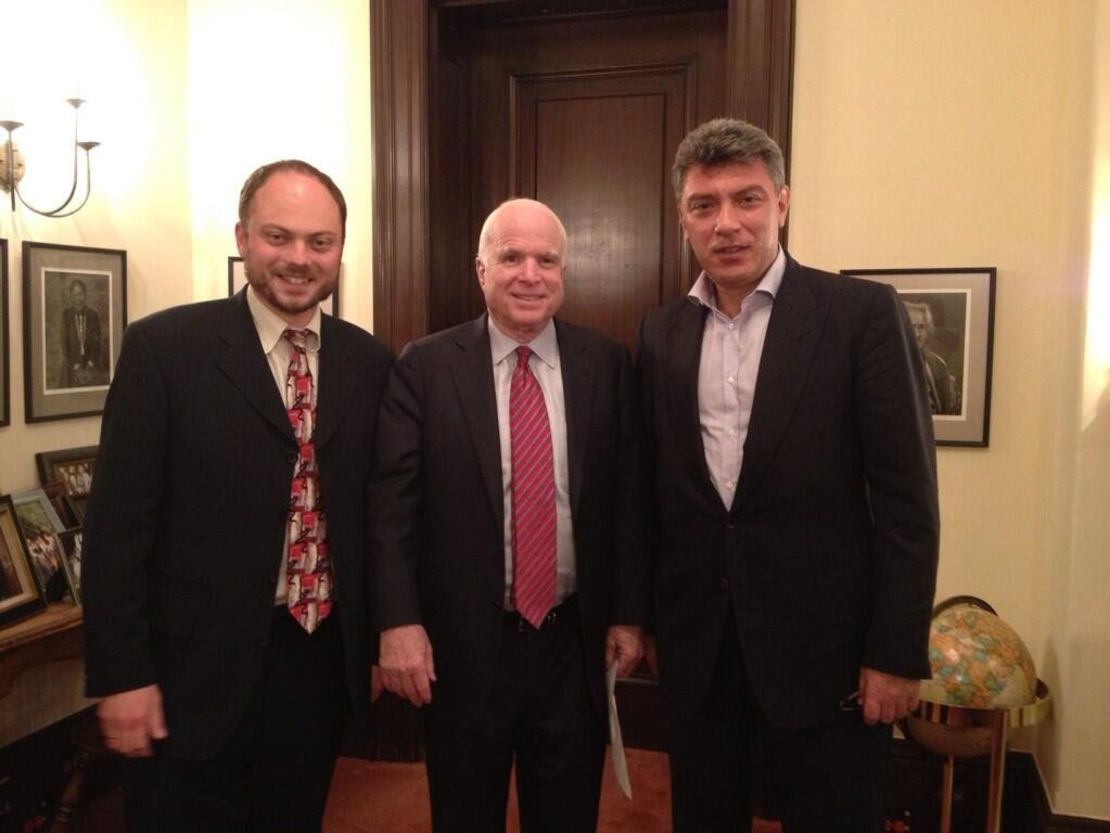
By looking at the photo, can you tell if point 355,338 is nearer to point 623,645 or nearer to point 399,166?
point 623,645

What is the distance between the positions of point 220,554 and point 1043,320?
213cm

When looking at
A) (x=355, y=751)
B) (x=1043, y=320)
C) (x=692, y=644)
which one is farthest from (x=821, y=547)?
(x=355, y=751)

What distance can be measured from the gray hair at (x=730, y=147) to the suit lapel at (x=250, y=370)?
0.84m

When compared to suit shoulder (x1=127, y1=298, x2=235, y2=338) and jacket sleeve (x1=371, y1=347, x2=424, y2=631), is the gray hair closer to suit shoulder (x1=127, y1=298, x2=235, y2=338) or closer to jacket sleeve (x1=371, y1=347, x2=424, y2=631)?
jacket sleeve (x1=371, y1=347, x2=424, y2=631)

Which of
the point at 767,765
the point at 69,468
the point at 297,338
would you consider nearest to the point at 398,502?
the point at 297,338

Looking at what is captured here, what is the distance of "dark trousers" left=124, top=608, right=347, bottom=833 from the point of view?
1614mm

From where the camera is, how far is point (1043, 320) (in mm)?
2512

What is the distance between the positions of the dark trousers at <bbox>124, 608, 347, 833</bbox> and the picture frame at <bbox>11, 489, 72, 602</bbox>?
3.31 ft

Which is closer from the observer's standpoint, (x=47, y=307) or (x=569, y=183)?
(x=47, y=307)

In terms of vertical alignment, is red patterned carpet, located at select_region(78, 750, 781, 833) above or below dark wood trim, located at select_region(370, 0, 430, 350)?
below

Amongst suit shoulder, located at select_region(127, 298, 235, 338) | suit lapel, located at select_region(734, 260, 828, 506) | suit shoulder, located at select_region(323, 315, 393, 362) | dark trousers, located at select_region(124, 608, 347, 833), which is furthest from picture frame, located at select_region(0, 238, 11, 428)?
suit lapel, located at select_region(734, 260, 828, 506)

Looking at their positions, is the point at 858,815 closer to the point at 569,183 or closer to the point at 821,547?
the point at 821,547

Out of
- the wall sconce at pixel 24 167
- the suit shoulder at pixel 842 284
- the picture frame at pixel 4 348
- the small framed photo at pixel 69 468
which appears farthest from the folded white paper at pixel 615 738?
the wall sconce at pixel 24 167

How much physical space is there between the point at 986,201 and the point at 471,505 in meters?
1.70
